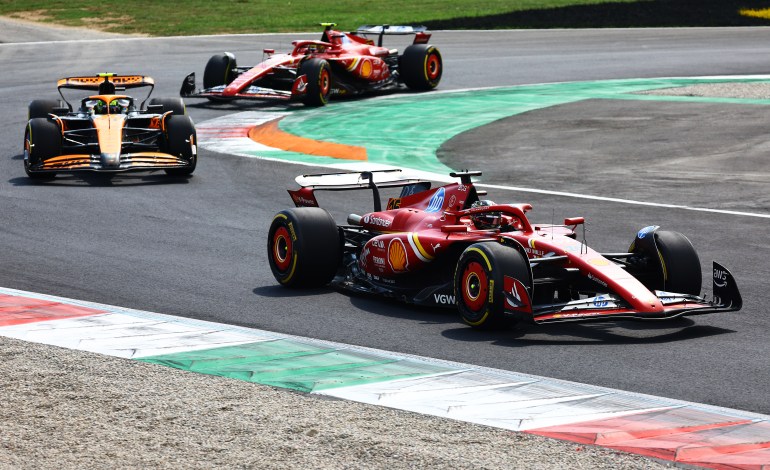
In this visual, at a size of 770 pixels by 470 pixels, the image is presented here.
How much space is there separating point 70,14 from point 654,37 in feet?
72.5

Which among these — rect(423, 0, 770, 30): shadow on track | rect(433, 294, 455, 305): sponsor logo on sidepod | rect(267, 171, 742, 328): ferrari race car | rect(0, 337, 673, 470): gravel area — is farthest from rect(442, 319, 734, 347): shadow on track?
rect(423, 0, 770, 30): shadow on track

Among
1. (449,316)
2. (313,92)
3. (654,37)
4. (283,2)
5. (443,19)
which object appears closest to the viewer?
(449,316)

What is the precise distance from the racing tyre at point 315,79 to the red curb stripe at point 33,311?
51.5ft

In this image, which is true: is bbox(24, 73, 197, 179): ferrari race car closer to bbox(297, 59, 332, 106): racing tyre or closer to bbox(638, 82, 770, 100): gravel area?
bbox(297, 59, 332, 106): racing tyre

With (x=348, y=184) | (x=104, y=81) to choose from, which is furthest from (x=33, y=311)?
(x=104, y=81)

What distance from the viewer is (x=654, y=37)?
3972cm

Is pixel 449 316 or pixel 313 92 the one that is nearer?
pixel 449 316

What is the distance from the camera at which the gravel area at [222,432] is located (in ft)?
21.1

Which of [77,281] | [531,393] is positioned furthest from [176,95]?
[531,393]

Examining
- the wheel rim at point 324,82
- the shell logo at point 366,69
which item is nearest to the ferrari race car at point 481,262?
the wheel rim at point 324,82

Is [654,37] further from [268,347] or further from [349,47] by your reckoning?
[268,347]

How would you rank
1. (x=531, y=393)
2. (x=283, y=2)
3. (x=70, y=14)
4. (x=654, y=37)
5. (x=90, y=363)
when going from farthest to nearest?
(x=283, y=2), (x=70, y=14), (x=654, y=37), (x=90, y=363), (x=531, y=393)

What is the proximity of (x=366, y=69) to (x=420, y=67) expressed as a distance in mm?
1448

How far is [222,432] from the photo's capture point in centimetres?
693
